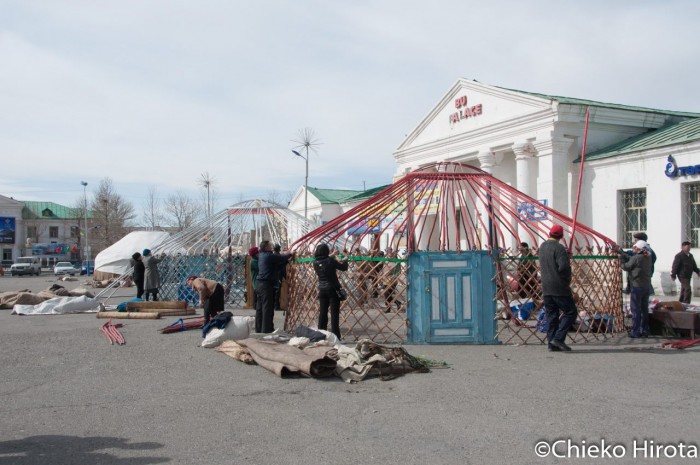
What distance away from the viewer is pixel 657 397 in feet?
15.6

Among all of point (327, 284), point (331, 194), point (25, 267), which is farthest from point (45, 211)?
point (327, 284)

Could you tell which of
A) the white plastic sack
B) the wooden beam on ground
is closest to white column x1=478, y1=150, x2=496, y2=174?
the wooden beam on ground

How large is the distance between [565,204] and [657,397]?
12017 millimetres

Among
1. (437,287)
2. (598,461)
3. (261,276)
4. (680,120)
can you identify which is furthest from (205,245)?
(680,120)

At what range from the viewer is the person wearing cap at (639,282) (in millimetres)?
7539

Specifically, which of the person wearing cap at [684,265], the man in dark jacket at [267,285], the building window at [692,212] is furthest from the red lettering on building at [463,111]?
the man in dark jacket at [267,285]

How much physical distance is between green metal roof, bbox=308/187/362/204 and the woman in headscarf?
22630 mm

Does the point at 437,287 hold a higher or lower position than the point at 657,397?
higher

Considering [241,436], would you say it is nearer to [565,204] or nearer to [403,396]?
[403,396]

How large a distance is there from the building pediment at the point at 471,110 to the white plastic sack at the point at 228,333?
1141cm

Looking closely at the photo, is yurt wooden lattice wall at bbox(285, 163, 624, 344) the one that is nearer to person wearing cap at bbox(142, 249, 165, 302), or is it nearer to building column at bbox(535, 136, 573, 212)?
person wearing cap at bbox(142, 249, 165, 302)

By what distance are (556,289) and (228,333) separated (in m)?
3.75

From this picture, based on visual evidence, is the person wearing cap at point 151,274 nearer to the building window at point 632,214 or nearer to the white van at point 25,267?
the building window at point 632,214

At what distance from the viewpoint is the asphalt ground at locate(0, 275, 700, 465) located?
356cm
